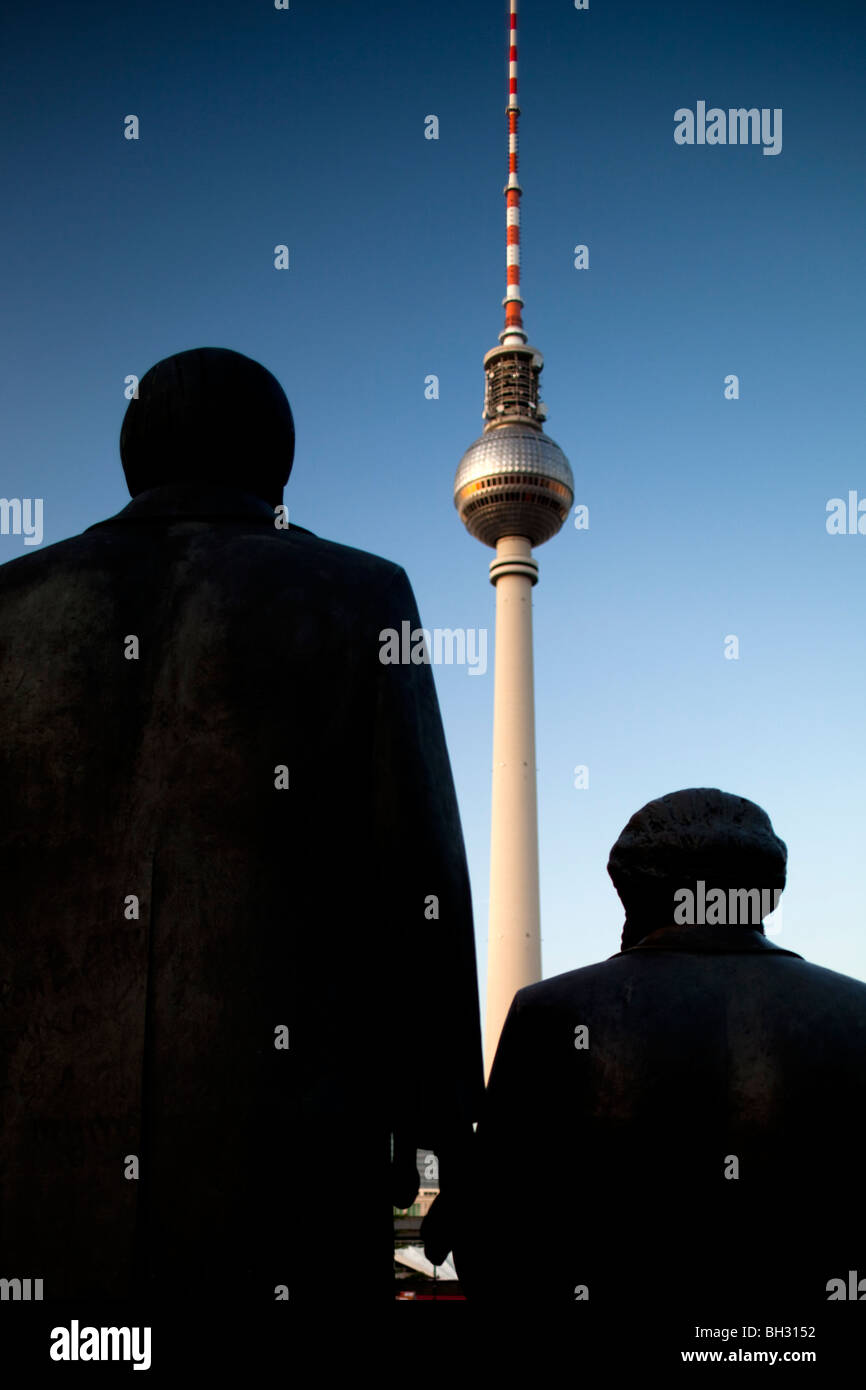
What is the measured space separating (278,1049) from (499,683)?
178ft

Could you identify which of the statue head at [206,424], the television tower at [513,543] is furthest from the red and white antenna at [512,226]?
the statue head at [206,424]

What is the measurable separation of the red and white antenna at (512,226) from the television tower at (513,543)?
0.04m

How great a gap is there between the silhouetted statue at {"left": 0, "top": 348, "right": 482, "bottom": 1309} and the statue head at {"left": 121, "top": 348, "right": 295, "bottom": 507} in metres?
0.17

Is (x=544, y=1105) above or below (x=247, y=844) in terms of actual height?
below

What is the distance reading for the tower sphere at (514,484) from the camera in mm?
56875

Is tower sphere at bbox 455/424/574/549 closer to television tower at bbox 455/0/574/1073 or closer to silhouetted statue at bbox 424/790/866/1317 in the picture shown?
television tower at bbox 455/0/574/1073

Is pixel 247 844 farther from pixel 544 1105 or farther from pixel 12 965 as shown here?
pixel 544 1105

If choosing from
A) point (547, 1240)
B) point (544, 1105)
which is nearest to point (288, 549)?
point (544, 1105)

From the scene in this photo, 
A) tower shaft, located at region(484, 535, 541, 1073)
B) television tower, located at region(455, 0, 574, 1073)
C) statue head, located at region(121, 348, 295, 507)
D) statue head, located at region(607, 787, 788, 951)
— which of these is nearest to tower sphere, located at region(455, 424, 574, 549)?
television tower, located at region(455, 0, 574, 1073)

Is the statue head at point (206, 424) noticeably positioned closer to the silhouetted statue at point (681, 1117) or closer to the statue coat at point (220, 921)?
the statue coat at point (220, 921)

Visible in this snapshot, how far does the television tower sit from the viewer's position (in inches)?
2159
